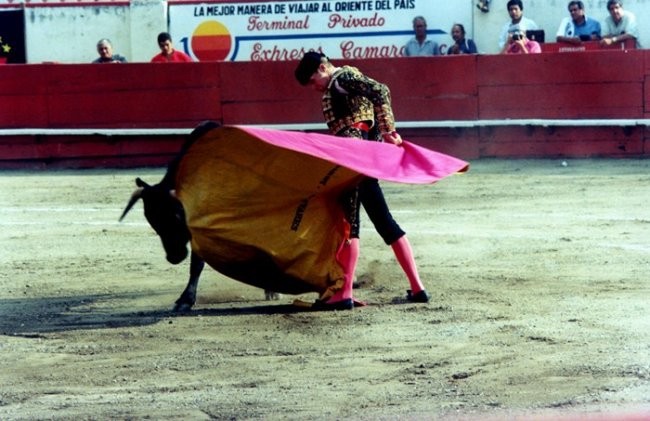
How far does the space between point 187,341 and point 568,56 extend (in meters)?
8.36

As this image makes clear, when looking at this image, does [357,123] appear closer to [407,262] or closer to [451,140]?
[407,262]

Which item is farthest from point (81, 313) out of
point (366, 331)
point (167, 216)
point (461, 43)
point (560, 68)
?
point (461, 43)

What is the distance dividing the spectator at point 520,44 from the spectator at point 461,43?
50 centimetres

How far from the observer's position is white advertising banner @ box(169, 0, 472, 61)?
615 inches

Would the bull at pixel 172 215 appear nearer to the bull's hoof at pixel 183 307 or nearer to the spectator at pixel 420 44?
the bull's hoof at pixel 183 307

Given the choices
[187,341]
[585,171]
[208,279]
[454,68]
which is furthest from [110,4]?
[187,341]

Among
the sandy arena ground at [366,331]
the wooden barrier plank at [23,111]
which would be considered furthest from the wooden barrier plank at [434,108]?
the sandy arena ground at [366,331]

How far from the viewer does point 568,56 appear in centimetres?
1387

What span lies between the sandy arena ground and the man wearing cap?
197 millimetres

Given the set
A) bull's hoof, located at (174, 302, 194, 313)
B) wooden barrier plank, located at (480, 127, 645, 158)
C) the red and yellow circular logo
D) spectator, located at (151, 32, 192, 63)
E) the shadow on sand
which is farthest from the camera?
the red and yellow circular logo

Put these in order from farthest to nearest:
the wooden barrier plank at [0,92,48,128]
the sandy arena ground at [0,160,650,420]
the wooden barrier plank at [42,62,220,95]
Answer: the wooden barrier plank at [0,92,48,128] → the wooden barrier plank at [42,62,220,95] → the sandy arena ground at [0,160,650,420]

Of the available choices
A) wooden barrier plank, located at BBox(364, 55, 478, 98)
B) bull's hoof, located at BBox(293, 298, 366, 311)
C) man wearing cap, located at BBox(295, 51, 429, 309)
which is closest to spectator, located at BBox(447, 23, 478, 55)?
wooden barrier plank, located at BBox(364, 55, 478, 98)

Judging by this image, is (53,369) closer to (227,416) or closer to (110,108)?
(227,416)

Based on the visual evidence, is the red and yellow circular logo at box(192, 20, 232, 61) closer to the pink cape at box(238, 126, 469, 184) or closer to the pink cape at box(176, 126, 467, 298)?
the pink cape at box(176, 126, 467, 298)
